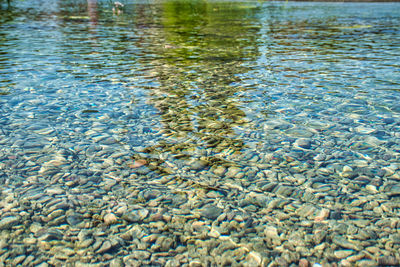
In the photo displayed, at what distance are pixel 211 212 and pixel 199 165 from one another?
1232 mm

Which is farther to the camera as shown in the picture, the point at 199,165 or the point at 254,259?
the point at 199,165

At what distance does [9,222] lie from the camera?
408 centimetres

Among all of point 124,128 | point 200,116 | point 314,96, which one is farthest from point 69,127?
point 314,96

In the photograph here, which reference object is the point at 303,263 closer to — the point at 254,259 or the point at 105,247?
the point at 254,259

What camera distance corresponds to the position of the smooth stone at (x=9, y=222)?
4012 mm

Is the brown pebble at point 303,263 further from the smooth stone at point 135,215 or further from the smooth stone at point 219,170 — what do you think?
the smooth stone at point 219,170

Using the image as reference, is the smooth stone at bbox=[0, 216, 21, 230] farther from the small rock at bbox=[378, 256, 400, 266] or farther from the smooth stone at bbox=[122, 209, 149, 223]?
the small rock at bbox=[378, 256, 400, 266]

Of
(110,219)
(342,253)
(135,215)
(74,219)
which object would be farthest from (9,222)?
(342,253)

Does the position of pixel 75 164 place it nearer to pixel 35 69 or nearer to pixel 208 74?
pixel 208 74

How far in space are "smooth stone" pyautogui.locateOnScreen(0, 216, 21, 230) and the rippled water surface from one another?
2cm

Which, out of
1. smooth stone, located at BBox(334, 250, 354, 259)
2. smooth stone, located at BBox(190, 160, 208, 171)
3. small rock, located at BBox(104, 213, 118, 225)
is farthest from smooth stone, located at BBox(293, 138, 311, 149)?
small rock, located at BBox(104, 213, 118, 225)

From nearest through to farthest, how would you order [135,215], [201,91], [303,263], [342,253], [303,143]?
[303,263] → [342,253] → [135,215] → [303,143] → [201,91]

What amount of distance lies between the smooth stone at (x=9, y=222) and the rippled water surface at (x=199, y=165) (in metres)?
0.02

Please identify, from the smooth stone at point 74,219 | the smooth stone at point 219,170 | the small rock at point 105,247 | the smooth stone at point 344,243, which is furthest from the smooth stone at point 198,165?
the smooth stone at point 344,243
